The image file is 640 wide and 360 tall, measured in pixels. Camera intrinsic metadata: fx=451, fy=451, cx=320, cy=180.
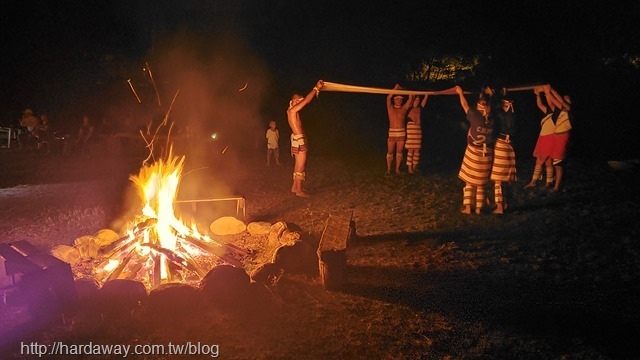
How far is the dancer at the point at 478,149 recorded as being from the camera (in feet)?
25.2

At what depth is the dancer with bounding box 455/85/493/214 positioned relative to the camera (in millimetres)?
7691

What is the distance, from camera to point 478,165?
7.93 m

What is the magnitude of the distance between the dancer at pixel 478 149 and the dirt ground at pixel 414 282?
508 mm

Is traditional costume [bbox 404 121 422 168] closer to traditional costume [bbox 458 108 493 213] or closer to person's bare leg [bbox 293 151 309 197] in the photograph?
person's bare leg [bbox 293 151 309 197]

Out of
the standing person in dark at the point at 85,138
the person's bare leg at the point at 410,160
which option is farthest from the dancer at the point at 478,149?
the standing person in dark at the point at 85,138

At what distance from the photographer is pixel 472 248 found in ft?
21.8

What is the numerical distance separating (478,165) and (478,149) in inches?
11.1

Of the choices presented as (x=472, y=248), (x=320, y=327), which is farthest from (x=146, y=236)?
(x=472, y=248)

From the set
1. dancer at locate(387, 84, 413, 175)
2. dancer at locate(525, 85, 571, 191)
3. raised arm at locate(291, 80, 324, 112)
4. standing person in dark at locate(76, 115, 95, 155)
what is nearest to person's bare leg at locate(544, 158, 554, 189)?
dancer at locate(525, 85, 571, 191)

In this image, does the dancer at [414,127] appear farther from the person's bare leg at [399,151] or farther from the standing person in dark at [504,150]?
the standing person in dark at [504,150]

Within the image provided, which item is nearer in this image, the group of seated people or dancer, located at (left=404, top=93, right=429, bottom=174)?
dancer, located at (left=404, top=93, right=429, bottom=174)

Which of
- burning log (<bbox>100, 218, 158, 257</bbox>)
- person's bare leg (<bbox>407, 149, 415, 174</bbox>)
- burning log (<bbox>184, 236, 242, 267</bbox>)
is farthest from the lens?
person's bare leg (<bbox>407, 149, 415, 174</bbox>)

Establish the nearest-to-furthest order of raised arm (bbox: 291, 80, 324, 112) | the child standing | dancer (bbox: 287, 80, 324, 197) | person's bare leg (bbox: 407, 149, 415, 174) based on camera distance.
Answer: raised arm (bbox: 291, 80, 324, 112)
dancer (bbox: 287, 80, 324, 197)
person's bare leg (bbox: 407, 149, 415, 174)
the child standing

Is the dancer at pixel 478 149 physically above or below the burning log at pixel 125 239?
above
